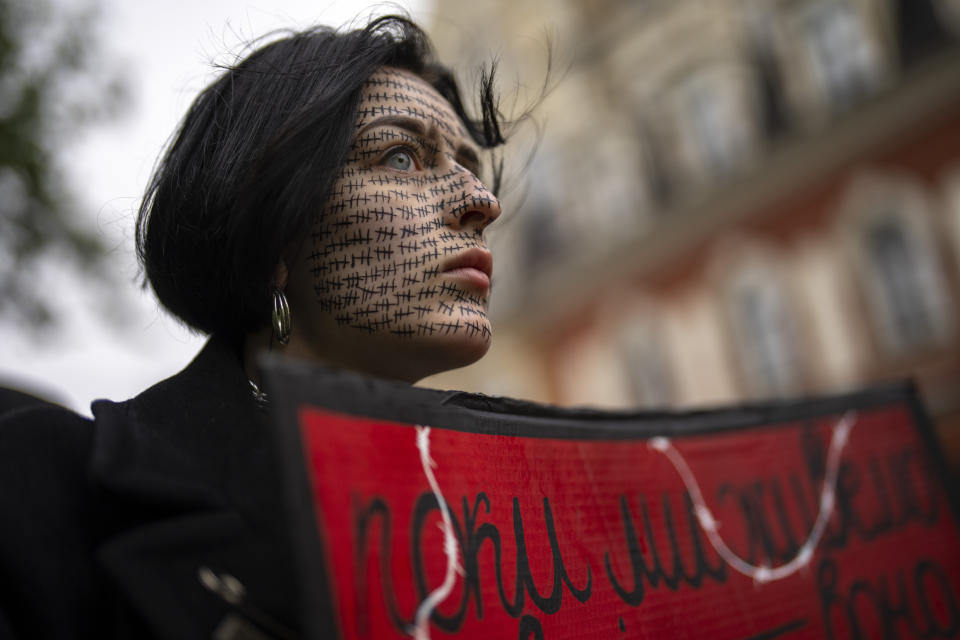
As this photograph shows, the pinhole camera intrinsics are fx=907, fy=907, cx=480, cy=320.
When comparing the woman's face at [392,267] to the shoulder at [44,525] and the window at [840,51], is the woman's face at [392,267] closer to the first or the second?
the shoulder at [44,525]

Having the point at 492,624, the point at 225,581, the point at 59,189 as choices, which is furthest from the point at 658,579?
the point at 59,189

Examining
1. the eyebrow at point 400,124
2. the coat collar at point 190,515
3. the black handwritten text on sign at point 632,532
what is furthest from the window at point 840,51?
the coat collar at point 190,515

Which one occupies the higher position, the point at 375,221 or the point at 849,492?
the point at 375,221

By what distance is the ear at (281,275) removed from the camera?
1599 millimetres

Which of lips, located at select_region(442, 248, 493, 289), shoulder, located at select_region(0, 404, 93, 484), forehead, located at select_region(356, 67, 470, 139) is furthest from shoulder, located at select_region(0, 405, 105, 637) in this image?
forehead, located at select_region(356, 67, 470, 139)

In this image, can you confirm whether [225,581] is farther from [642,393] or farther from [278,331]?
[642,393]

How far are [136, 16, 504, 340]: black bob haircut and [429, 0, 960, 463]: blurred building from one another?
8151mm

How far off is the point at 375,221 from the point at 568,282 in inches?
591

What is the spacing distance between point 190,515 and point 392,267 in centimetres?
Result: 56

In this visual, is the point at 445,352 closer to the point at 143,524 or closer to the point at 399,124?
the point at 399,124

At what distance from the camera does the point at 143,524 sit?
1.17 metres

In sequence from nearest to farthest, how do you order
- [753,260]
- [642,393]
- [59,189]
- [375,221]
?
[375,221], [59,189], [753,260], [642,393]

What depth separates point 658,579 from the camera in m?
1.68

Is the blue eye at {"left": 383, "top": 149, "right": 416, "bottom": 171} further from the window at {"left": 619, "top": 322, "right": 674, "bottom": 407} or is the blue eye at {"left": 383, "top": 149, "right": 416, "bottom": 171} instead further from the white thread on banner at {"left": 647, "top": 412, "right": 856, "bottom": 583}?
the window at {"left": 619, "top": 322, "right": 674, "bottom": 407}
